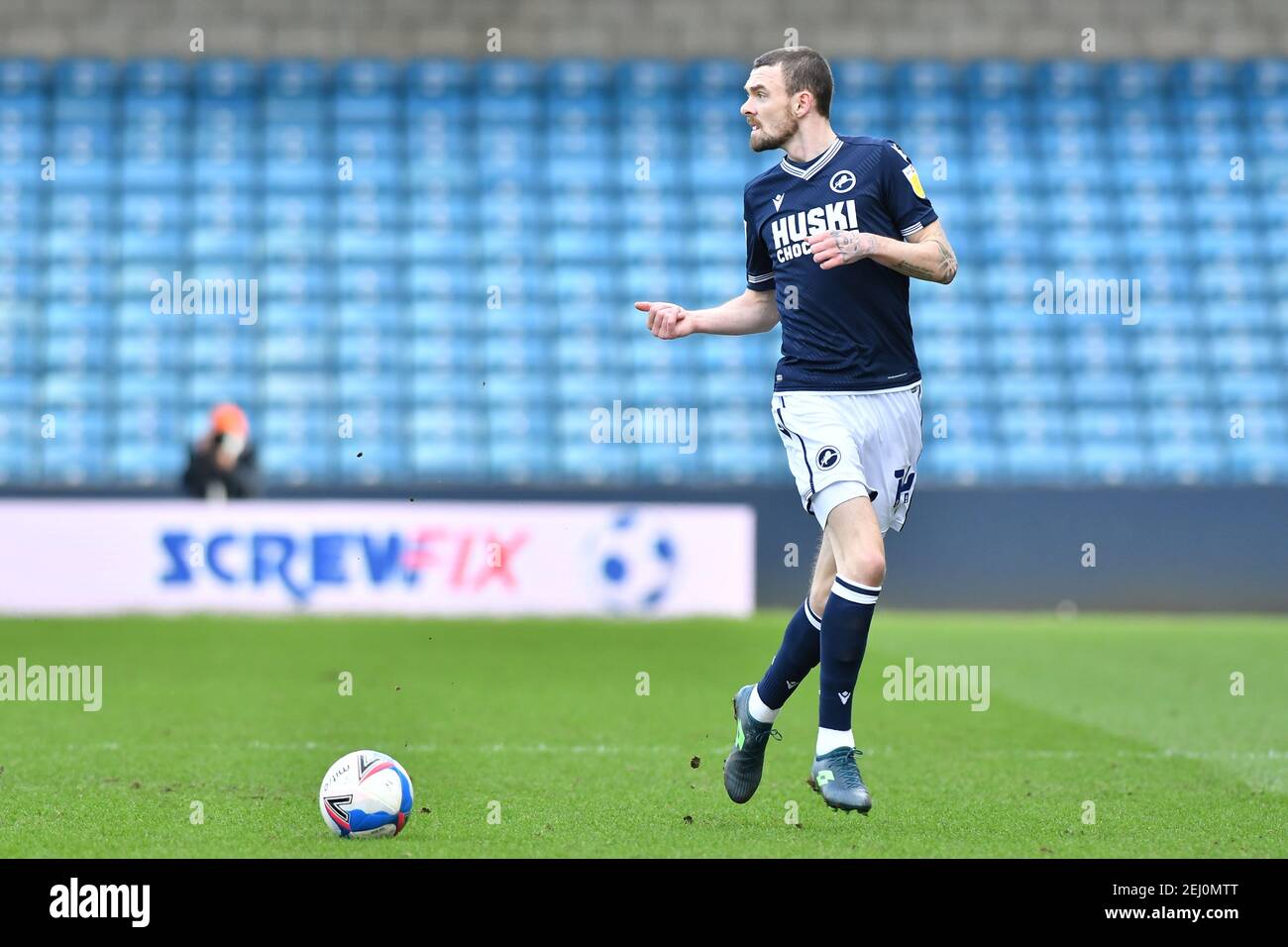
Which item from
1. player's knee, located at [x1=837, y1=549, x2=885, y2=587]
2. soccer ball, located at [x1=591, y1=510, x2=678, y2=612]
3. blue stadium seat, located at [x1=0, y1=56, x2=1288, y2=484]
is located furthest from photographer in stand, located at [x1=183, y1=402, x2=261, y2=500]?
player's knee, located at [x1=837, y1=549, x2=885, y2=587]

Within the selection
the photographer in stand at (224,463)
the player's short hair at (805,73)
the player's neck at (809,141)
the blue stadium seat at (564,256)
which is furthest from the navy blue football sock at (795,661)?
the blue stadium seat at (564,256)

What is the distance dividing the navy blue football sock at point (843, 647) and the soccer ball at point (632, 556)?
9993 millimetres

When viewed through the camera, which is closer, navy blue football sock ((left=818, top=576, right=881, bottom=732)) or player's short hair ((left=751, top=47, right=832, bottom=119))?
navy blue football sock ((left=818, top=576, right=881, bottom=732))

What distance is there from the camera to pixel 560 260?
19797mm

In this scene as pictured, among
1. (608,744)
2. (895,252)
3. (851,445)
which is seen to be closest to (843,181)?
(895,252)

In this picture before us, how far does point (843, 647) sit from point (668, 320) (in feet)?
4.10

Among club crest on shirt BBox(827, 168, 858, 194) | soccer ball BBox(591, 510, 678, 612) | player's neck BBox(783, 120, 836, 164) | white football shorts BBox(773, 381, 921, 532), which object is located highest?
player's neck BBox(783, 120, 836, 164)

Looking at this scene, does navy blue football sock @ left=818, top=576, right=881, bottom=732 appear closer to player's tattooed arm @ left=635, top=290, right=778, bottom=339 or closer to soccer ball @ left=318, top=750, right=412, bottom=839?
player's tattooed arm @ left=635, top=290, right=778, bottom=339

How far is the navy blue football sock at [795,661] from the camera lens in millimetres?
5930

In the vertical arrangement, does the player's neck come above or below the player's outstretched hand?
above

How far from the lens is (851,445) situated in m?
5.72

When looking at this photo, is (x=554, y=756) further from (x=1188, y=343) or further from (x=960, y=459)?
(x=1188, y=343)

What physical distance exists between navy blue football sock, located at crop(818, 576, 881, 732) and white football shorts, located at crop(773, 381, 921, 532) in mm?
255

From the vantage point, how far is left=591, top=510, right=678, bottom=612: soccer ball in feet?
51.3
